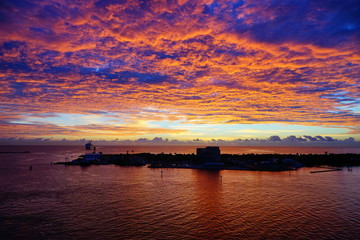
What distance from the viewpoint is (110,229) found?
3100 centimetres

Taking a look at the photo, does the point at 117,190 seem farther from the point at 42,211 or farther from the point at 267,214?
the point at 267,214

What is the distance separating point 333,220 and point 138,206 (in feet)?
97.8

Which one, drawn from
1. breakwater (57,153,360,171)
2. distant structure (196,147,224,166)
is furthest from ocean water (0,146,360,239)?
distant structure (196,147,224,166)

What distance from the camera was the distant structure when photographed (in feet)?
341

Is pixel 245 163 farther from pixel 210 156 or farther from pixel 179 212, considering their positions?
pixel 179 212

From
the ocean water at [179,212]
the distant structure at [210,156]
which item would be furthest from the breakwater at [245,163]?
the ocean water at [179,212]

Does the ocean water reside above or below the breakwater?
below

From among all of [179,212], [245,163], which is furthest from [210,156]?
[179,212]

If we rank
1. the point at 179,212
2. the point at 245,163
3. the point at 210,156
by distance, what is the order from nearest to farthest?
the point at 179,212 → the point at 210,156 → the point at 245,163

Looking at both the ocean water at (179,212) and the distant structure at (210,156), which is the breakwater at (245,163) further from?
the ocean water at (179,212)

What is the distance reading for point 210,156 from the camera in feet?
347

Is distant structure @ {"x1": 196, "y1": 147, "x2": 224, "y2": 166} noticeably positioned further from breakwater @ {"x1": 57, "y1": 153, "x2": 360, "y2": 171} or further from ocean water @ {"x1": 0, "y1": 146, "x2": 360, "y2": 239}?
ocean water @ {"x1": 0, "y1": 146, "x2": 360, "y2": 239}

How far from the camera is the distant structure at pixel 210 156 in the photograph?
104 m

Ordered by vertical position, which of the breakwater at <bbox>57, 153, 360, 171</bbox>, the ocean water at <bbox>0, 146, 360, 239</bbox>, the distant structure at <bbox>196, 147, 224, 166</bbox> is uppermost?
the distant structure at <bbox>196, 147, 224, 166</bbox>
